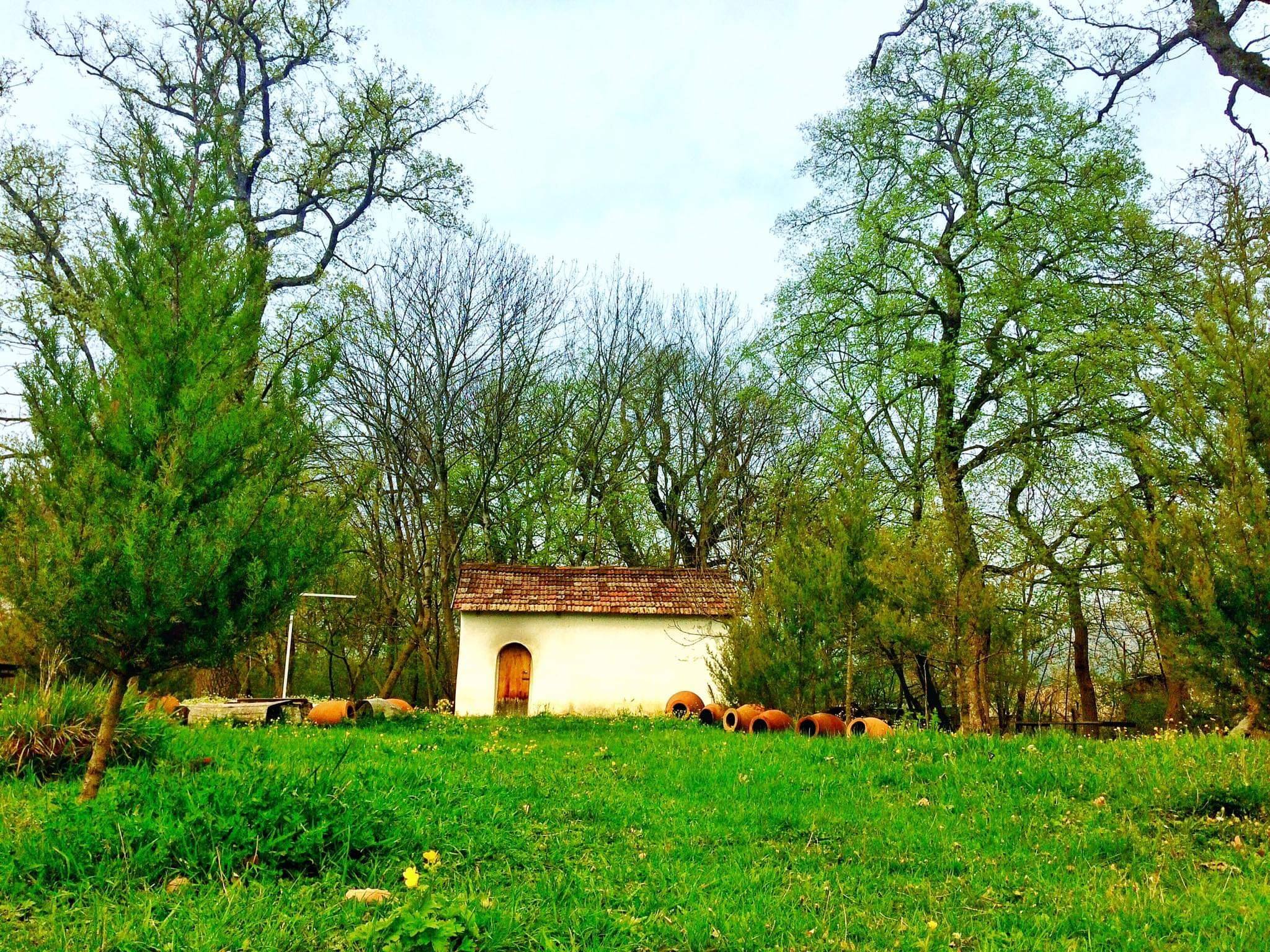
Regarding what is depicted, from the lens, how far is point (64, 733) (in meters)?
7.07

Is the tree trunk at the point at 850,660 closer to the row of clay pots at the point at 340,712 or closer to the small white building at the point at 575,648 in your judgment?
the small white building at the point at 575,648

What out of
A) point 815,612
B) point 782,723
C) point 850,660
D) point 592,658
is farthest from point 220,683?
point 850,660

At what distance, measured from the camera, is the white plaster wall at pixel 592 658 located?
20.0 metres

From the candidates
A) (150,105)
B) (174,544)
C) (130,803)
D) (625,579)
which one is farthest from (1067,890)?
(150,105)

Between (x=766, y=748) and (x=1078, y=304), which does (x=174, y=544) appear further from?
(x=1078, y=304)

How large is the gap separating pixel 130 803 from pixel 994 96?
19601 mm

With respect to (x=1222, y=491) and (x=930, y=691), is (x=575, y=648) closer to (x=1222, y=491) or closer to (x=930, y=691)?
(x=930, y=691)

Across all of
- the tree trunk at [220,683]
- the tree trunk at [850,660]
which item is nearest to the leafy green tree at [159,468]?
the tree trunk at [850,660]

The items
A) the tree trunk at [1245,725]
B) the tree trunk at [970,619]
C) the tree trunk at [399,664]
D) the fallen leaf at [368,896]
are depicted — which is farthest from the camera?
the tree trunk at [399,664]

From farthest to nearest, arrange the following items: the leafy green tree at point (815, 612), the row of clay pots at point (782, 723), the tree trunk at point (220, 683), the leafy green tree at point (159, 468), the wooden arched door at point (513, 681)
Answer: the tree trunk at point (220, 683), the wooden arched door at point (513, 681), the leafy green tree at point (815, 612), the row of clay pots at point (782, 723), the leafy green tree at point (159, 468)

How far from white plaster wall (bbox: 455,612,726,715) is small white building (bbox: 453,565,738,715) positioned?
0.6 inches

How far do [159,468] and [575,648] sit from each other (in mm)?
15284

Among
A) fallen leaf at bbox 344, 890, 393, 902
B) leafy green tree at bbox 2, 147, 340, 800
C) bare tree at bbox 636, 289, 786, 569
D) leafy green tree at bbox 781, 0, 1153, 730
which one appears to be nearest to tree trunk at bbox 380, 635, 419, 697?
bare tree at bbox 636, 289, 786, 569

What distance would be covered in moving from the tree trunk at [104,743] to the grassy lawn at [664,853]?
21 centimetres
